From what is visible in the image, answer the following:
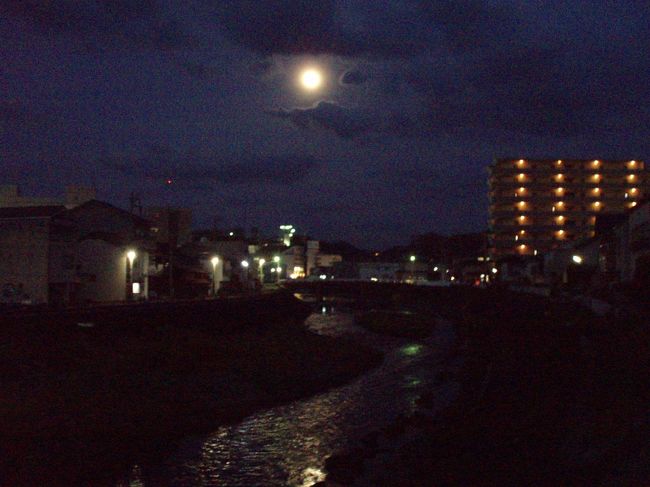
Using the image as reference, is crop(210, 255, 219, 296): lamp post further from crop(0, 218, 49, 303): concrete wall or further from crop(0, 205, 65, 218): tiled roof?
crop(0, 218, 49, 303): concrete wall

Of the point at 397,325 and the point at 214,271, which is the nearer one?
the point at 397,325

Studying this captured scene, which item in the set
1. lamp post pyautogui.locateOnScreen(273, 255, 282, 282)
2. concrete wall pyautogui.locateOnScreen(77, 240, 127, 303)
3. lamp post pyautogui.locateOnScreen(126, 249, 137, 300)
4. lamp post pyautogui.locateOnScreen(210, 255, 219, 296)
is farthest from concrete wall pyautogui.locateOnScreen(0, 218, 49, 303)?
lamp post pyautogui.locateOnScreen(273, 255, 282, 282)

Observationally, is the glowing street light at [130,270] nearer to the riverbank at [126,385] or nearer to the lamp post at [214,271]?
the riverbank at [126,385]

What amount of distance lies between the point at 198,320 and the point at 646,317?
953 inches

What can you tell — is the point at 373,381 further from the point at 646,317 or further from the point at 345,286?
the point at 345,286

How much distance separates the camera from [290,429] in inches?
819

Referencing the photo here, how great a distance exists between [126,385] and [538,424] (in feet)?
42.7

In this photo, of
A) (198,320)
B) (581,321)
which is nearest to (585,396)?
(581,321)

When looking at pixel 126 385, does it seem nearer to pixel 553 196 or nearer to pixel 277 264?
pixel 553 196

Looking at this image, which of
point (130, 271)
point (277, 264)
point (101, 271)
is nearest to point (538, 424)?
point (101, 271)

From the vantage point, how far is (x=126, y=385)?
2230 centimetres

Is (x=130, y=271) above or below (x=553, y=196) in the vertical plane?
below

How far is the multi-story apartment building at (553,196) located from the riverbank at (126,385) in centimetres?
7810

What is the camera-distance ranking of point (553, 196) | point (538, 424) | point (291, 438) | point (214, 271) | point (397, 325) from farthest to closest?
point (553, 196)
point (214, 271)
point (397, 325)
point (538, 424)
point (291, 438)
